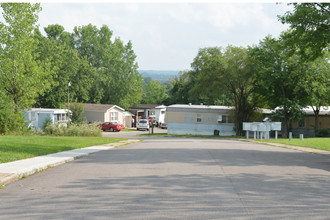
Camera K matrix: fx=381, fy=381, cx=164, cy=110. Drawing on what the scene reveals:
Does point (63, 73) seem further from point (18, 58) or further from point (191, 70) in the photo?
point (18, 58)

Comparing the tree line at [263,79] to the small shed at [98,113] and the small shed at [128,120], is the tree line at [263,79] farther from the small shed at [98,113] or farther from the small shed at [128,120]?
the small shed at [128,120]

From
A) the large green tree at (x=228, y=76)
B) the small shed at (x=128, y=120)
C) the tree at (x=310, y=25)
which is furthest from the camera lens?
the small shed at (x=128, y=120)

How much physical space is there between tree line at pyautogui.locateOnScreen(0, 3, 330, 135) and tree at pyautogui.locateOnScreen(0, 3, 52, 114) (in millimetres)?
85

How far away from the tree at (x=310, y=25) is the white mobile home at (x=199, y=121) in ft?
107

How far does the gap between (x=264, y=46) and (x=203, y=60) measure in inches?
330

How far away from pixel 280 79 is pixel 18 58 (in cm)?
2877

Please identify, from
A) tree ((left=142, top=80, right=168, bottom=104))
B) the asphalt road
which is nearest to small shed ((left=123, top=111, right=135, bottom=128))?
tree ((left=142, top=80, right=168, bottom=104))

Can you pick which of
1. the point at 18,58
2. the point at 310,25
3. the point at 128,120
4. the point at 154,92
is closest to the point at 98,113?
the point at 128,120

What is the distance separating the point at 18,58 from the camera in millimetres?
35000

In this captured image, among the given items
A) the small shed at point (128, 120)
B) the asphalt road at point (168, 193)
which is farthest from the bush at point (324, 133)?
the asphalt road at point (168, 193)

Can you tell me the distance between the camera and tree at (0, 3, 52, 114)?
34.6m

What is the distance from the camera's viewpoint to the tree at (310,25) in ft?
65.0

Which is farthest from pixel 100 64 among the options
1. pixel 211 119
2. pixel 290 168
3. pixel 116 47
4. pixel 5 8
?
pixel 290 168

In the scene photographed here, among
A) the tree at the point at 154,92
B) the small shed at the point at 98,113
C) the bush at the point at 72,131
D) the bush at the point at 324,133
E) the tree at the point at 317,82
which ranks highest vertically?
the tree at the point at 154,92
